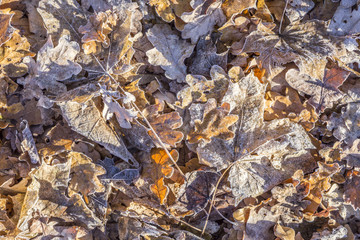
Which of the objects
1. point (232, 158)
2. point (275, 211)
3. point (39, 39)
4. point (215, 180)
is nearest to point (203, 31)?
point (232, 158)

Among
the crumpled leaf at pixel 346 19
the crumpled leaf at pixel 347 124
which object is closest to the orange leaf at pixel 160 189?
the crumpled leaf at pixel 347 124

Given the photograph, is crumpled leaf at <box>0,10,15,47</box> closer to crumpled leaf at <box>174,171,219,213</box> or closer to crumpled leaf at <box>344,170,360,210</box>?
crumpled leaf at <box>174,171,219,213</box>

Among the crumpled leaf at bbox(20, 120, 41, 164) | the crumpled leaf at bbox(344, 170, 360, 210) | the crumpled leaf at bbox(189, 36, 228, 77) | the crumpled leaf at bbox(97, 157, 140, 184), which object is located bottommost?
the crumpled leaf at bbox(344, 170, 360, 210)

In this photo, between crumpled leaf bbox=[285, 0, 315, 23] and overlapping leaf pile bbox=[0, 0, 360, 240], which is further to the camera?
crumpled leaf bbox=[285, 0, 315, 23]

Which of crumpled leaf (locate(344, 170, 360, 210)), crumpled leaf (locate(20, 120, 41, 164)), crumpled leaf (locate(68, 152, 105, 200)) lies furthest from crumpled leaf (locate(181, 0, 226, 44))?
crumpled leaf (locate(344, 170, 360, 210))

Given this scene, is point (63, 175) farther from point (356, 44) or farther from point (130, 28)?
point (356, 44)

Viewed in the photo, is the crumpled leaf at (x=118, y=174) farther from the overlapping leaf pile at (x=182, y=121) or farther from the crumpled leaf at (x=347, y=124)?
the crumpled leaf at (x=347, y=124)

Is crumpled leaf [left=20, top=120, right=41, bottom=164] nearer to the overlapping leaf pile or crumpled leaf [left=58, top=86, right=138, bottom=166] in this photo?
the overlapping leaf pile

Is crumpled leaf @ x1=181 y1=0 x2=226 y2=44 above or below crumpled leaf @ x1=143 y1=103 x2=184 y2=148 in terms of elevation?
above
